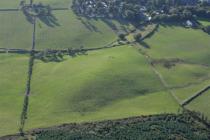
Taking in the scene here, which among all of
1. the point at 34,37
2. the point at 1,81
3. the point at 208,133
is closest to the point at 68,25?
the point at 34,37

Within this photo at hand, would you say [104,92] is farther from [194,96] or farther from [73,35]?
[73,35]

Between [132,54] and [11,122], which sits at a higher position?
[132,54]

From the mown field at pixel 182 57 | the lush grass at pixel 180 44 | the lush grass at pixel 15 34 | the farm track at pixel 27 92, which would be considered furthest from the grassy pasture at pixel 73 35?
the mown field at pixel 182 57

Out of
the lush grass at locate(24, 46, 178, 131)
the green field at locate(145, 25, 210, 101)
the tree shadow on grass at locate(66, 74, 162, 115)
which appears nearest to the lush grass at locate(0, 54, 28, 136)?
the lush grass at locate(24, 46, 178, 131)

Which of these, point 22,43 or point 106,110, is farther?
point 22,43

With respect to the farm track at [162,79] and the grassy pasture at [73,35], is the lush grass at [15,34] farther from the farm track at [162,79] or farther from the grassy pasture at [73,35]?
the farm track at [162,79]

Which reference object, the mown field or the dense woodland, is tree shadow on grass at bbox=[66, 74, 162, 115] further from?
the mown field

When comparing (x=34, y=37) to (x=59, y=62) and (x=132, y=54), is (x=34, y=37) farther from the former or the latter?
(x=132, y=54)
